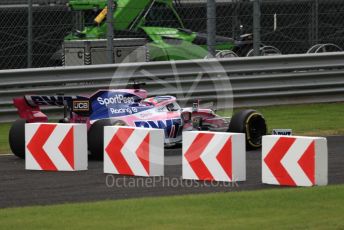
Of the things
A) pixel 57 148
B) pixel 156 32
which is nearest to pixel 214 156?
pixel 57 148

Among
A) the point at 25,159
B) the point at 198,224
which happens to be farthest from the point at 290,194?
the point at 25,159

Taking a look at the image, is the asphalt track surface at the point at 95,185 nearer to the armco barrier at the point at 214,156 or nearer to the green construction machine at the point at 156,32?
the armco barrier at the point at 214,156

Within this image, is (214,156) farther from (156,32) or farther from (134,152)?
(156,32)

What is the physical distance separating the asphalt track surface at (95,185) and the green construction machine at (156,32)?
10.3 m

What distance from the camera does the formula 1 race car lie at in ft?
45.0

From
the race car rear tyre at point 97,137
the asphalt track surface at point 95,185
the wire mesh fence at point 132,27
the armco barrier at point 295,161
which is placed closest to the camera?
the asphalt track surface at point 95,185

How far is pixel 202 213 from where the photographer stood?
30.0ft

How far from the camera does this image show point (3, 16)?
24.8m

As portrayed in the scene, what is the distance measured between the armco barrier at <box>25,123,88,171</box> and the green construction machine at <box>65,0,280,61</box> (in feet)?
33.0

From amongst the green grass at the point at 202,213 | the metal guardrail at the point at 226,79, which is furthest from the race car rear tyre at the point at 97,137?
the metal guardrail at the point at 226,79

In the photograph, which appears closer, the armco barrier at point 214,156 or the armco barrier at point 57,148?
the armco barrier at point 214,156

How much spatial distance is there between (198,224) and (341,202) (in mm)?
1692

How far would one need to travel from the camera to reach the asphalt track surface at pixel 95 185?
10.5 metres

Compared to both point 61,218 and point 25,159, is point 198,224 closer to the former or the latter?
point 61,218
